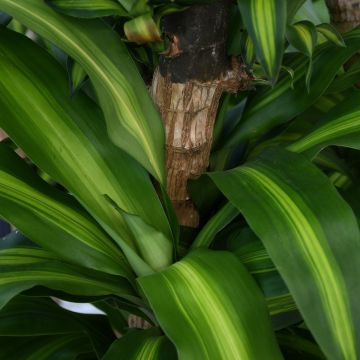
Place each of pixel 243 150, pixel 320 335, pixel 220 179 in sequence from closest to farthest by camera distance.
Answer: pixel 320 335
pixel 220 179
pixel 243 150

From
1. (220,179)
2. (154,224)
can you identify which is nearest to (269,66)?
(220,179)

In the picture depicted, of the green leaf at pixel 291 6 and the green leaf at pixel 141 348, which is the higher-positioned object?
the green leaf at pixel 291 6

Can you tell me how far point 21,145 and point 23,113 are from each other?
4 centimetres

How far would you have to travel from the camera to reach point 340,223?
509 millimetres

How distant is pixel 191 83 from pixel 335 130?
174 mm

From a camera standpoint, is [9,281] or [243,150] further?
[243,150]

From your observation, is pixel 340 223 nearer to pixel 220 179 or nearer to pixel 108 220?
pixel 220 179

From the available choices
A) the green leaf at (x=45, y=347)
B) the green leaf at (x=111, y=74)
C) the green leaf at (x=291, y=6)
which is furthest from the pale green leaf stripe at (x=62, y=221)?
the green leaf at (x=291, y=6)

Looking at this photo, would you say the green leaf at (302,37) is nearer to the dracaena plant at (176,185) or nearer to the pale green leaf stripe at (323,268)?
the dracaena plant at (176,185)

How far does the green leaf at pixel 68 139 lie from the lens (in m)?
0.62

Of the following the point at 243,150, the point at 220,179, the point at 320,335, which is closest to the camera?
the point at 320,335

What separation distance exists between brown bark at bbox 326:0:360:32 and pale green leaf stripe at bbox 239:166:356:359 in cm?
52

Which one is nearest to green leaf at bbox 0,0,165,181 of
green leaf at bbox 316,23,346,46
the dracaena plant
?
the dracaena plant

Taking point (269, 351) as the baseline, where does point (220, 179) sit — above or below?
above
